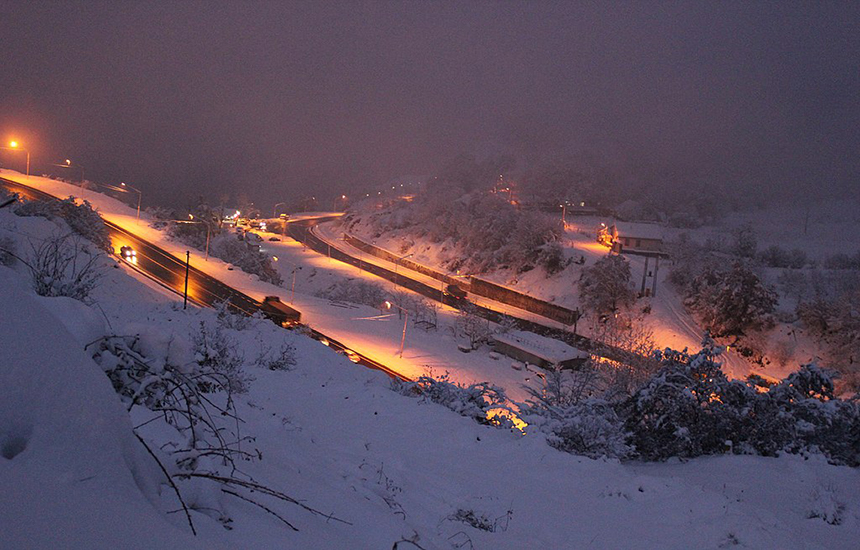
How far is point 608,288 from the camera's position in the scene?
4759cm

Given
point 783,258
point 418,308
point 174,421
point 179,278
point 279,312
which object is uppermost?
point 174,421

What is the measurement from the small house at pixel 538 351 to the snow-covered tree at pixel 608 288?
34.1ft

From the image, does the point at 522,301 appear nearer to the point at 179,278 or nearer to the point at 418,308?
the point at 418,308

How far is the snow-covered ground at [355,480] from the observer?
1.49m

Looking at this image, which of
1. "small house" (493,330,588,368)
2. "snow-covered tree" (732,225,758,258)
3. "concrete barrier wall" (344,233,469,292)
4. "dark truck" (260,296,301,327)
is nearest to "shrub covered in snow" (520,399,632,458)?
"small house" (493,330,588,368)

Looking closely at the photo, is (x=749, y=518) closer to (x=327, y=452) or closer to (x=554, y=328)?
(x=327, y=452)

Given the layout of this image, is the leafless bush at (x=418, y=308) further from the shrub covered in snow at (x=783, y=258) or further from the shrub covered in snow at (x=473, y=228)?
the shrub covered in snow at (x=783, y=258)

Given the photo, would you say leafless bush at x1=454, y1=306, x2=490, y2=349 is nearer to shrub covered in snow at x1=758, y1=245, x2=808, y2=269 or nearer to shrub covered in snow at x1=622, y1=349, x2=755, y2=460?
shrub covered in snow at x1=622, y1=349, x2=755, y2=460

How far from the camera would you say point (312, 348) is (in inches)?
687

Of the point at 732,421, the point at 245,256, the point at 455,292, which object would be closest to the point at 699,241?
the point at 455,292

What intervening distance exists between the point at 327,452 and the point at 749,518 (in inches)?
182

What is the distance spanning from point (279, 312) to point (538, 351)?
1787cm

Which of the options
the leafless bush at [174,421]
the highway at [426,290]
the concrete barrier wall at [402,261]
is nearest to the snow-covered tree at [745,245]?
the highway at [426,290]

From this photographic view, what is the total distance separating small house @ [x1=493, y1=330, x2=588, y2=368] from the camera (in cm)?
3453
